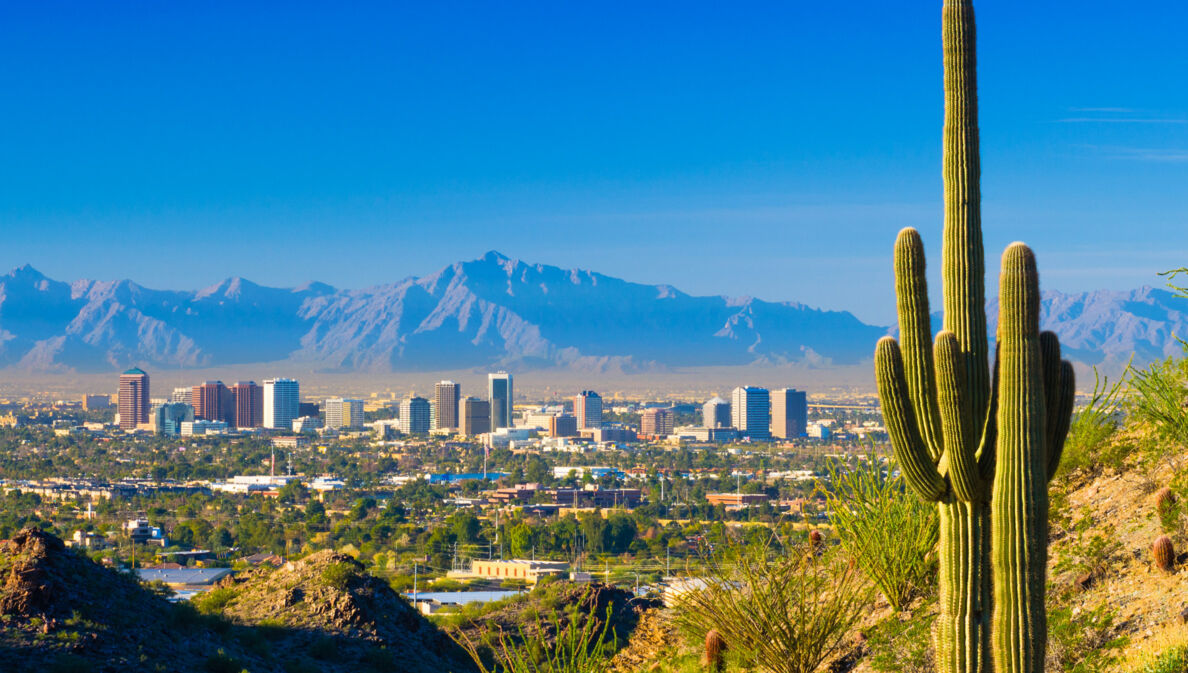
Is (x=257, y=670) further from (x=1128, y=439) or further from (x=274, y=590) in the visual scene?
(x=1128, y=439)

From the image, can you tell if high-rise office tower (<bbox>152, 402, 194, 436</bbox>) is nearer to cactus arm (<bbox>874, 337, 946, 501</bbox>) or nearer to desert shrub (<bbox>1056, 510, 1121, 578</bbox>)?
desert shrub (<bbox>1056, 510, 1121, 578</bbox>)

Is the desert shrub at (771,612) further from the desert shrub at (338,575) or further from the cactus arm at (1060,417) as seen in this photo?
the desert shrub at (338,575)

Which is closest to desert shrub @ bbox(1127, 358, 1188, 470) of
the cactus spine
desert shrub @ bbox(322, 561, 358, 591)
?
the cactus spine

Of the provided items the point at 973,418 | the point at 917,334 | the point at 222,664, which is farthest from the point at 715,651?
the point at 222,664

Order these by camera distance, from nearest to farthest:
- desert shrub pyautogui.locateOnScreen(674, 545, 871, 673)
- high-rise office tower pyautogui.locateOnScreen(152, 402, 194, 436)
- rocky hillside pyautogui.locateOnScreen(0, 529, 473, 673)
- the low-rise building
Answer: desert shrub pyautogui.locateOnScreen(674, 545, 871, 673), rocky hillside pyautogui.locateOnScreen(0, 529, 473, 673), the low-rise building, high-rise office tower pyautogui.locateOnScreen(152, 402, 194, 436)

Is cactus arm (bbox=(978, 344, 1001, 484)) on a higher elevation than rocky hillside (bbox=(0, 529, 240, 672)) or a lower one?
higher

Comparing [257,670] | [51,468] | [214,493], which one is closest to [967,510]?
[257,670]
